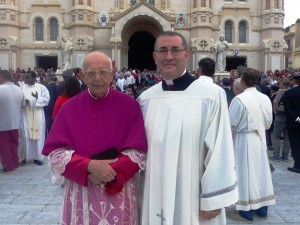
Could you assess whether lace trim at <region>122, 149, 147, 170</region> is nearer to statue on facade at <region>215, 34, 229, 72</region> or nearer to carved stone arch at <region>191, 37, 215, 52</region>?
statue on facade at <region>215, 34, 229, 72</region>

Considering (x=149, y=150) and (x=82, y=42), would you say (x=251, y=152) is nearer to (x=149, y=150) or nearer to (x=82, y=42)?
(x=149, y=150)

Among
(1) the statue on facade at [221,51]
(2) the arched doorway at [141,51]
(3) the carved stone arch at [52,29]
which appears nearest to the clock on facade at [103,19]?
(3) the carved stone arch at [52,29]

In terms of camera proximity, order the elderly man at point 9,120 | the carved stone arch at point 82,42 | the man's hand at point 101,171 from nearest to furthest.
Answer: the man's hand at point 101,171
the elderly man at point 9,120
the carved stone arch at point 82,42

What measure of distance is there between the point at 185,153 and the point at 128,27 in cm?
3062

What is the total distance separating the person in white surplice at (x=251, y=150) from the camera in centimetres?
536

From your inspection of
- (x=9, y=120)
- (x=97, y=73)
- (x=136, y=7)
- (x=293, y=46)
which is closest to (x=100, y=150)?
(x=97, y=73)

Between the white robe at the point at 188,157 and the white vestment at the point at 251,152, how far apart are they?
2.35m

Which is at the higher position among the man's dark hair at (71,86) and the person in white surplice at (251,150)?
the man's dark hair at (71,86)

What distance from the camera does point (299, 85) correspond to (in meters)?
8.76

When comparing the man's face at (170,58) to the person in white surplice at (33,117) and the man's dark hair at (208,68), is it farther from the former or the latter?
the person in white surplice at (33,117)

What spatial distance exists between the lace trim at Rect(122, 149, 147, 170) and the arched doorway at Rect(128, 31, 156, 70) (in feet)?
109

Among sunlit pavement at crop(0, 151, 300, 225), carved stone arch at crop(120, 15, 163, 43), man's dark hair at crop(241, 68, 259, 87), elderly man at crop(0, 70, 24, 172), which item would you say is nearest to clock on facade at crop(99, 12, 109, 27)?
carved stone arch at crop(120, 15, 163, 43)

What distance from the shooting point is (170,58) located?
307 centimetres

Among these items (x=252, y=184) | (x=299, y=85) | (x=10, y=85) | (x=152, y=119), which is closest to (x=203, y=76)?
(x=252, y=184)
